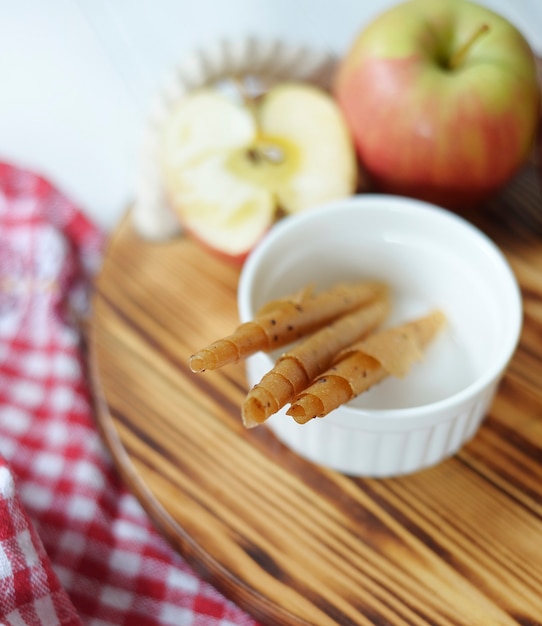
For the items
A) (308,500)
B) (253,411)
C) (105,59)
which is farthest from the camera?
(105,59)

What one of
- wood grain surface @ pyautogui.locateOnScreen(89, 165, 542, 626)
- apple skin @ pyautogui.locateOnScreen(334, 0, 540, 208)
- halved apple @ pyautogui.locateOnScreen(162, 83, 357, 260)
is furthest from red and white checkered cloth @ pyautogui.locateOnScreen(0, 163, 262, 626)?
apple skin @ pyautogui.locateOnScreen(334, 0, 540, 208)

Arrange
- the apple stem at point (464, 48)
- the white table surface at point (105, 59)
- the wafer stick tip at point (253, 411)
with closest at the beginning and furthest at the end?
1. the wafer stick tip at point (253, 411)
2. the apple stem at point (464, 48)
3. the white table surface at point (105, 59)

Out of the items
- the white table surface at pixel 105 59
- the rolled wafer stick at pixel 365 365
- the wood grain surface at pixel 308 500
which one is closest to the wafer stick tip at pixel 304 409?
the rolled wafer stick at pixel 365 365

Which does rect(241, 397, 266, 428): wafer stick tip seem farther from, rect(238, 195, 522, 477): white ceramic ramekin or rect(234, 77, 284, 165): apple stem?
rect(234, 77, 284, 165): apple stem

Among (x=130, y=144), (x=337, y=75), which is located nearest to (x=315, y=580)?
(x=337, y=75)

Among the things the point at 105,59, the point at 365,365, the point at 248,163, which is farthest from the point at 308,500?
the point at 105,59

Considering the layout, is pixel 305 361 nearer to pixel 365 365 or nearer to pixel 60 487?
pixel 365 365

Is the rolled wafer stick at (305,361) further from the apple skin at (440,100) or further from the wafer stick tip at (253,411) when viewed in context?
the apple skin at (440,100)

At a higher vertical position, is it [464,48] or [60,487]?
[464,48]
